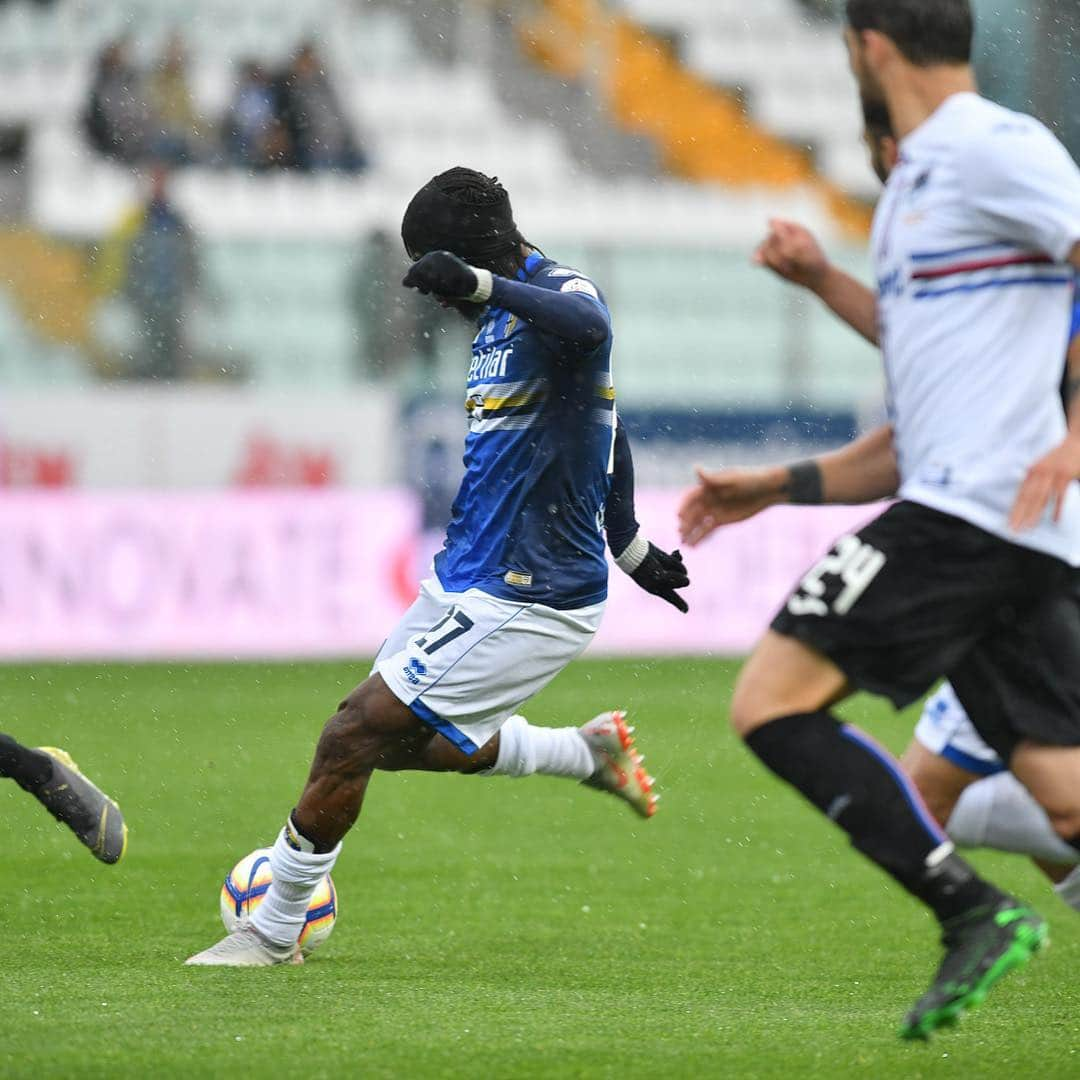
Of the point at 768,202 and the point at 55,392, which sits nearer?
the point at 55,392

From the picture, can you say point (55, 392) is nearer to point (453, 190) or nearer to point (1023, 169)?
point (453, 190)

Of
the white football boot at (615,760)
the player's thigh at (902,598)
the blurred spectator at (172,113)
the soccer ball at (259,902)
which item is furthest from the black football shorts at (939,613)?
the blurred spectator at (172,113)

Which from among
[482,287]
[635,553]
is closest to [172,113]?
[635,553]

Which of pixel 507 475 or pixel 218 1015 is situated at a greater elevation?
pixel 507 475

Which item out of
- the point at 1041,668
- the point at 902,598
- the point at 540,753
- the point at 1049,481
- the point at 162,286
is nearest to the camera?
the point at 1049,481

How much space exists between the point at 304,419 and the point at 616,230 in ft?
14.5

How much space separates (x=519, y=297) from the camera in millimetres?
5273

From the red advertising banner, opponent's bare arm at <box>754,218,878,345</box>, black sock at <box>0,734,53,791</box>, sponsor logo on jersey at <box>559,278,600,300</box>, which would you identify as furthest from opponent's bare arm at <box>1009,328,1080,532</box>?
the red advertising banner

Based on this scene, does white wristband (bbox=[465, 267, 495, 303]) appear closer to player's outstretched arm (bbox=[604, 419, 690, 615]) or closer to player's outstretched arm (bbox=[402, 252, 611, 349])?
player's outstretched arm (bbox=[402, 252, 611, 349])

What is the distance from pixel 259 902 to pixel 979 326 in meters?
2.85

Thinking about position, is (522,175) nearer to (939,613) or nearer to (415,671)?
(415,671)


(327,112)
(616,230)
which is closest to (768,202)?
(616,230)

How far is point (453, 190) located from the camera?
5.81 metres

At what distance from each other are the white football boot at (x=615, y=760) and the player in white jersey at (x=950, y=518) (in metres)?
2.72
